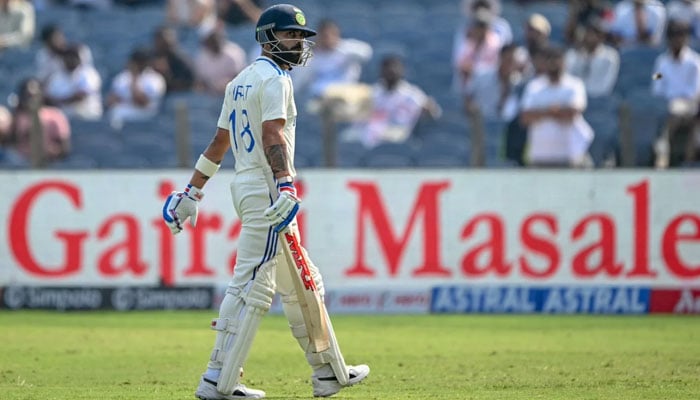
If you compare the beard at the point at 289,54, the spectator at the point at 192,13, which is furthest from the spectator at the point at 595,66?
the beard at the point at 289,54

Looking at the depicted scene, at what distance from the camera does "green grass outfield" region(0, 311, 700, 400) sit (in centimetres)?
809

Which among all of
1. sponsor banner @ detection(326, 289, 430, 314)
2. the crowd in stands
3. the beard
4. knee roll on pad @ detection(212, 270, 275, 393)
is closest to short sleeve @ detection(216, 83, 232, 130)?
the beard

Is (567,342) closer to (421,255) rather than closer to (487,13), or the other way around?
(421,255)

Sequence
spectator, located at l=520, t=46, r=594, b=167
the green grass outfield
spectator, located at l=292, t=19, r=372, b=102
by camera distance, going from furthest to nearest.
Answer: spectator, located at l=292, t=19, r=372, b=102
spectator, located at l=520, t=46, r=594, b=167
the green grass outfield

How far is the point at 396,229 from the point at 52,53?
6.61 meters

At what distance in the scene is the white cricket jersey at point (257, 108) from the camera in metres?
7.38

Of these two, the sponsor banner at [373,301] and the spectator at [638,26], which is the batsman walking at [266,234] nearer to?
the sponsor banner at [373,301]

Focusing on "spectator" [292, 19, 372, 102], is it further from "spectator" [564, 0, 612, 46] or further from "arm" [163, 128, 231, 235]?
"arm" [163, 128, 231, 235]

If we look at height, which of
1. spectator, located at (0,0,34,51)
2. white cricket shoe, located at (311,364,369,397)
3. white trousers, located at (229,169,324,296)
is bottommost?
white cricket shoe, located at (311,364,369,397)

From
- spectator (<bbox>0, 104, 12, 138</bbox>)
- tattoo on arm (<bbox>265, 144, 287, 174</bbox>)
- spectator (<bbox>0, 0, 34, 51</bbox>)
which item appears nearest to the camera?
tattoo on arm (<bbox>265, 144, 287, 174</bbox>)

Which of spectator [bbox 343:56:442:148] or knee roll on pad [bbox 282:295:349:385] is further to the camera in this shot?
spectator [bbox 343:56:442:148]

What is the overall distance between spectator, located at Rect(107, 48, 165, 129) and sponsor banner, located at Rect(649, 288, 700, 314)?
23.8ft

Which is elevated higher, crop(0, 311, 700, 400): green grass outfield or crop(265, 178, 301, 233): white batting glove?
crop(265, 178, 301, 233): white batting glove

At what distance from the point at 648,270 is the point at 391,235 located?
2933 mm
